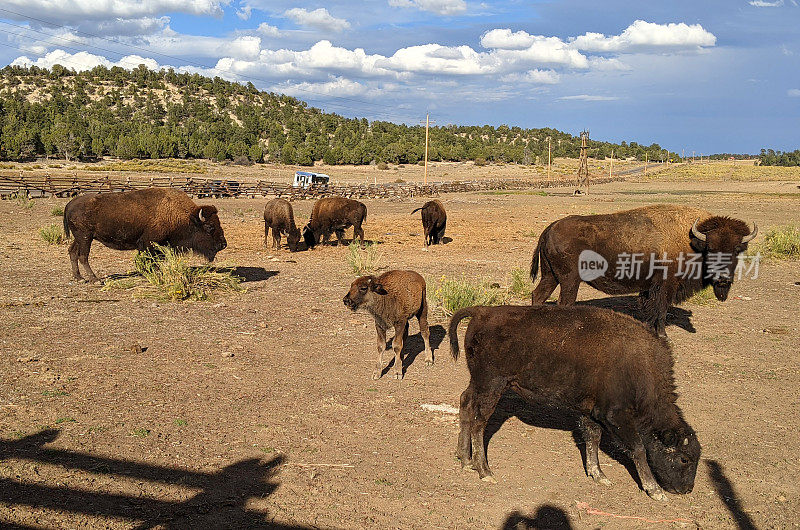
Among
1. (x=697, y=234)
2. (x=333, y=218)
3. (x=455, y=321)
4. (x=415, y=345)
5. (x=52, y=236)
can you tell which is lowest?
(x=415, y=345)

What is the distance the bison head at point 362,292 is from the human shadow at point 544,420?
2013 mm

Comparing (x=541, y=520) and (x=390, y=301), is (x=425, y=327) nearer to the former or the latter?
(x=390, y=301)

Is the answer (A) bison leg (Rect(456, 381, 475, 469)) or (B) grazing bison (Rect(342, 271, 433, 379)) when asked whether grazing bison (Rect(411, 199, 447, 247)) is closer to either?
(B) grazing bison (Rect(342, 271, 433, 379))

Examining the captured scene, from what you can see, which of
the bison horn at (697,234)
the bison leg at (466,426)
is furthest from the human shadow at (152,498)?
the bison horn at (697,234)

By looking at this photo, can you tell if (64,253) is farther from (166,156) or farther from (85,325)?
(166,156)

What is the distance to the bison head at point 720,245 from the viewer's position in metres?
9.04

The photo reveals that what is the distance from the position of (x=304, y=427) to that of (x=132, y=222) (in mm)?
8018

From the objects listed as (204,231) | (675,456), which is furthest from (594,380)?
(204,231)

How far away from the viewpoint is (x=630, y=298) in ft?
40.8

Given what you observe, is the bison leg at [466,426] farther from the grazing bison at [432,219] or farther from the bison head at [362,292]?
the grazing bison at [432,219]

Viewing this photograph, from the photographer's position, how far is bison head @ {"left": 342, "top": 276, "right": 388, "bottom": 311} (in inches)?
296

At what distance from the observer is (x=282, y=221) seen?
18.2 m

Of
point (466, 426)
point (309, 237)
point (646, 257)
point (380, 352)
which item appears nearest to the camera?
point (466, 426)

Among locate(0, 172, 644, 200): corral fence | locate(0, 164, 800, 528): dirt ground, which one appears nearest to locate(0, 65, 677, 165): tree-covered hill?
locate(0, 172, 644, 200): corral fence
